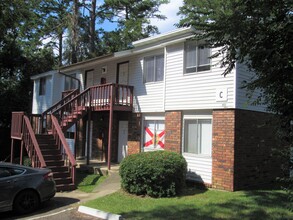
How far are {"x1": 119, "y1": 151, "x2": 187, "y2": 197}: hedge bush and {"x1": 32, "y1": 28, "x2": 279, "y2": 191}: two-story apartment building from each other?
1633 mm

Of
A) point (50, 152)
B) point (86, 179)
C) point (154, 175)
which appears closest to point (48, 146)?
point (50, 152)

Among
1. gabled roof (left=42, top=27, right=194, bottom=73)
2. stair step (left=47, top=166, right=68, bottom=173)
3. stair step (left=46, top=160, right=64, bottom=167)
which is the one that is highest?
gabled roof (left=42, top=27, right=194, bottom=73)

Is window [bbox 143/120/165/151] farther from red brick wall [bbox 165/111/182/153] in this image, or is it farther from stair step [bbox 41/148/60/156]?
stair step [bbox 41/148/60/156]

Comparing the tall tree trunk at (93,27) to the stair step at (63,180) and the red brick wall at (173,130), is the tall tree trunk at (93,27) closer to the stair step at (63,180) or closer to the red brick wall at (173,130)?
the red brick wall at (173,130)

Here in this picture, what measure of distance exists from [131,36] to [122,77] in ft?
47.1

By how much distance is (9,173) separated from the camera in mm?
9062

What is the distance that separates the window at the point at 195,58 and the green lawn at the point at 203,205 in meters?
4.59

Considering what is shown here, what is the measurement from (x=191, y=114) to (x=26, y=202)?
6.63m

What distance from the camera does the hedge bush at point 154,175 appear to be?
1029cm

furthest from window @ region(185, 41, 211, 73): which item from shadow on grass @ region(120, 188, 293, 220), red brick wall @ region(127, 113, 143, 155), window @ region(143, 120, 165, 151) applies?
shadow on grass @ region(120, 188, 293, 220)

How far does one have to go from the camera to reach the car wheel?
8906 mm

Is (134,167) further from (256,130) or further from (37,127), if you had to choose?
(37,127)

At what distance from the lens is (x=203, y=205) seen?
29.7 ft

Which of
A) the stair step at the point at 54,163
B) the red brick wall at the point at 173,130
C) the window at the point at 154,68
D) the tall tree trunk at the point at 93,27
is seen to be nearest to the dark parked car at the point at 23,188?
the stair step at the point at 54,163
